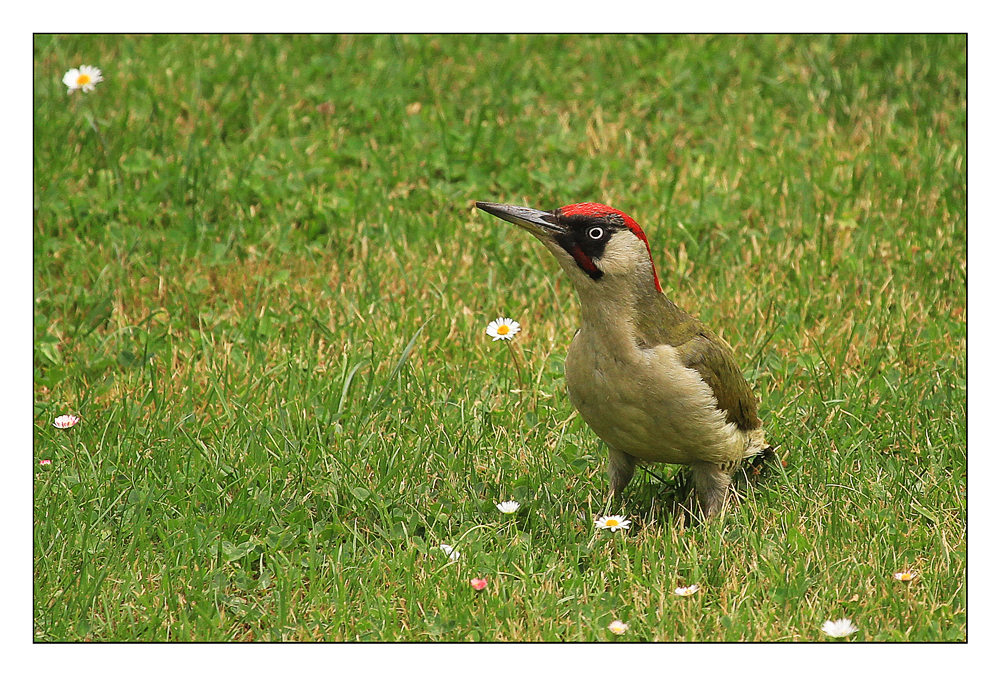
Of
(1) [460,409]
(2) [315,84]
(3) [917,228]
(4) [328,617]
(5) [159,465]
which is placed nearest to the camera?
(4) [328,617]

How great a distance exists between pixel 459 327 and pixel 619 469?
55.1 inches

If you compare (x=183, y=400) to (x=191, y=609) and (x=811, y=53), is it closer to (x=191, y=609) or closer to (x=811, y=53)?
(x=191, y=609)

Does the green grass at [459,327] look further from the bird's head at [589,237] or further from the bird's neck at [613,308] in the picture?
the bird's head at [589,237]

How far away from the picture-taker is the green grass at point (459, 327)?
4078 millimetres

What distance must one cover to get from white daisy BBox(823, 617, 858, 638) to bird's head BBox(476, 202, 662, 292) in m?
1.29

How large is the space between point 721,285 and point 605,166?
1356 millimetres

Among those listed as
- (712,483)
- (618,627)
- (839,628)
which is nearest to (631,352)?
(712,483)

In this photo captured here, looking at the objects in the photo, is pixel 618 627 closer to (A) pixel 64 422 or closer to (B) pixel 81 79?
(A) pixel 64 422

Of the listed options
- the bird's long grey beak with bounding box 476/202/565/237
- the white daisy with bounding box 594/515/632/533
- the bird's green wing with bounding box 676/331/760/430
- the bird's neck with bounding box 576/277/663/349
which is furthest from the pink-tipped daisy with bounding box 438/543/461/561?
the bird's long grey beak with bounding box 476/202/565/237

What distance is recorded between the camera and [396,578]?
413cm

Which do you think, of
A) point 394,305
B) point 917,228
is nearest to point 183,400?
point 394,305

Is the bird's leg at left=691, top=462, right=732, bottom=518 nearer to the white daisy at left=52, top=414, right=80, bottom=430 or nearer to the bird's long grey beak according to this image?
the bird's long grey beak

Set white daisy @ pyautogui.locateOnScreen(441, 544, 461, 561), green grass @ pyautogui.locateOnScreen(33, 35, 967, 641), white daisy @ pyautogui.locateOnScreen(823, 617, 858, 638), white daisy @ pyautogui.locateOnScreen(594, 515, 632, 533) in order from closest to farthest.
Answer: white daisy @ pyautogui.locateOnScreen(823, 617, 858, 638) < green grass @ pyautogui.locateOnScreen(33, 35, 967, 641) < white daisy @ pyautogui.locateOnScreen(441, 544, 461, 561) < white daisy @ pyautogui.locateOnScreen(594, 515, 632, 533)

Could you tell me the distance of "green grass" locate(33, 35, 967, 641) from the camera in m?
4.08
